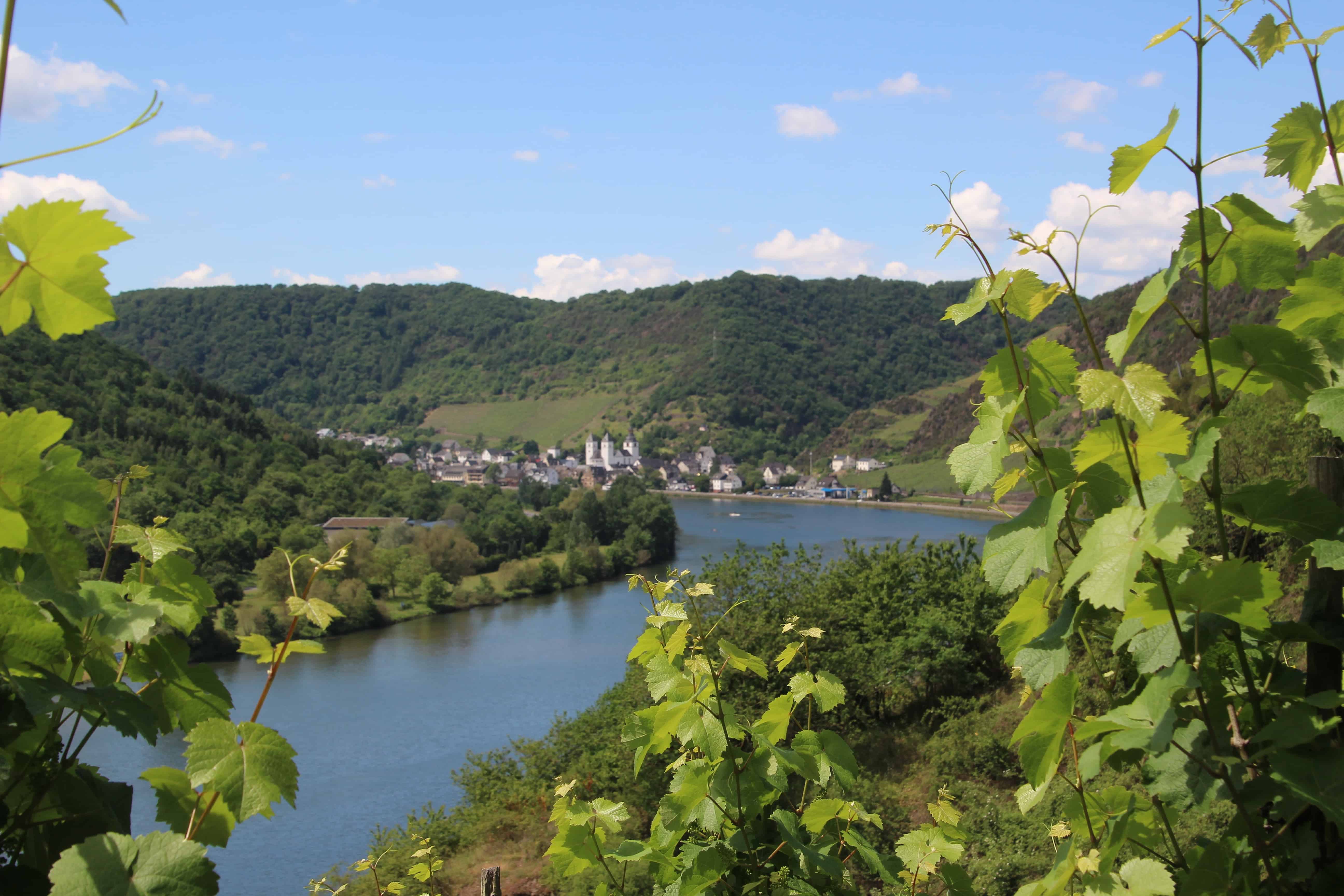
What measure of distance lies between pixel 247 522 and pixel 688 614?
3304 cm

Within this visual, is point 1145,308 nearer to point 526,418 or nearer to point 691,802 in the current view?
point 691,802

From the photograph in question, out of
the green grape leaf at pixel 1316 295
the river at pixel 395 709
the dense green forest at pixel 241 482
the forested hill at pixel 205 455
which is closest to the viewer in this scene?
the green grape leaf at pixel 1316 295

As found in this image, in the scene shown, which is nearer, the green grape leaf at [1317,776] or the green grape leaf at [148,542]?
the green grape leaf at [1317,776]

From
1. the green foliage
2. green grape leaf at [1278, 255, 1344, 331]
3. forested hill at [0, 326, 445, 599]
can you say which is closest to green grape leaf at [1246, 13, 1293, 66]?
the green foliage

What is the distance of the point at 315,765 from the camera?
51.0 feet

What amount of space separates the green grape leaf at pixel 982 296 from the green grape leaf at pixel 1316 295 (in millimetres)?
198

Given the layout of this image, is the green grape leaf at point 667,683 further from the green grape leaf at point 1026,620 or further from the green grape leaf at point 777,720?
the green grape leaf at point 1026,620

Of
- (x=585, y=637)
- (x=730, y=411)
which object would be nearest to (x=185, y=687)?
(x=585, y=637)

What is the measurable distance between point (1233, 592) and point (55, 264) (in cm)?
82

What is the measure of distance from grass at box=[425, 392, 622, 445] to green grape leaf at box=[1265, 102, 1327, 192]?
81.4 meters

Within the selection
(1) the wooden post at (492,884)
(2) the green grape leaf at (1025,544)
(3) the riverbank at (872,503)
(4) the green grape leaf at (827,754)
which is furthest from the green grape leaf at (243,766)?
(3) the riverbank at (872,503)

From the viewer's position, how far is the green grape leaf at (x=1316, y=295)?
0.73 m

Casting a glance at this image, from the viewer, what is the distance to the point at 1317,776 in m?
0.63

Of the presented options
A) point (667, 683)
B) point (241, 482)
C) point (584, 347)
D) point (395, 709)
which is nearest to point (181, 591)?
point (667, 683)
